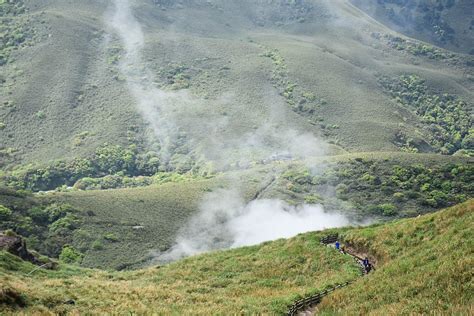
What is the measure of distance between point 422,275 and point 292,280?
44.1 ft

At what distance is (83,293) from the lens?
3027 cm

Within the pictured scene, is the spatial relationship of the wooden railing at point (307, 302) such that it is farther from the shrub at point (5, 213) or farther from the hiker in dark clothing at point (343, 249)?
the shrub at point (5, 213)

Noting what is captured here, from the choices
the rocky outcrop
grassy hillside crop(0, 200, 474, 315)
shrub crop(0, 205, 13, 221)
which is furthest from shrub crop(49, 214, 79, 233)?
grassy hillside crop(0, 200, 474, 315)

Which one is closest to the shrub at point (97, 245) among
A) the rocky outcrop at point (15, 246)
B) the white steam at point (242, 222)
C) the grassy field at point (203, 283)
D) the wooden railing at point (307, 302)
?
the white steam at point (242, 222)

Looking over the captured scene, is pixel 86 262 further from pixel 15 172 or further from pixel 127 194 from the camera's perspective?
pixel 15 172

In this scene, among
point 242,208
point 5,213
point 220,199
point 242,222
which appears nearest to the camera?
point 5,213

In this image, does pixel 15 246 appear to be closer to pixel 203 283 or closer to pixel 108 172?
pixel 203 283

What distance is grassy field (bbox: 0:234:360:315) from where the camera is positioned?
90.0 feet

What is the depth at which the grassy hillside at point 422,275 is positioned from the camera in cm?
2223

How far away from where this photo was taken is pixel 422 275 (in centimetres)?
2570

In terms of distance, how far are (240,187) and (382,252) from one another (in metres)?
86.9

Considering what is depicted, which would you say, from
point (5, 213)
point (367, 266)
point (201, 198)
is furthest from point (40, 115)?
point (367, 266)

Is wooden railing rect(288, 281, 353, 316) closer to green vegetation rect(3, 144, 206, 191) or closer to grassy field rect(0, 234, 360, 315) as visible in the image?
grassy field rect(0, 234, 360, 315)

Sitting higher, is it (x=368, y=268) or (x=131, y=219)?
(x=368, y=268)
